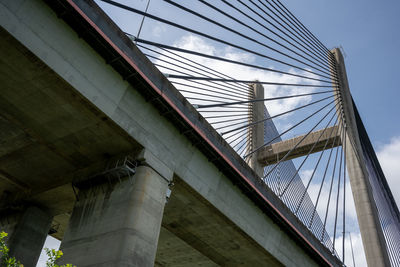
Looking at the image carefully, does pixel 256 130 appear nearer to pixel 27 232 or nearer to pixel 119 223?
pixel 27 232

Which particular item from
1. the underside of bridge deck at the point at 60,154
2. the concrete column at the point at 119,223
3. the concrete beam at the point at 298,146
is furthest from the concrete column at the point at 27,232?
the concrete beam at the point at 298,146

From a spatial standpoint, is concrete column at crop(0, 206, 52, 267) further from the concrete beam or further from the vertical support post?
the concrete beam

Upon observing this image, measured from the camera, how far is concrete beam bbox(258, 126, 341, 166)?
1087 inches

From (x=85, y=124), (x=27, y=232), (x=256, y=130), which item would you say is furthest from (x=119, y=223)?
(x=256, y=130)

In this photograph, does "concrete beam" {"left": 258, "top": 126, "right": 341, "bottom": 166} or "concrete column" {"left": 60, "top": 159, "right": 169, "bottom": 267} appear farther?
"concrete beam" {"left": 258, "top": 126, "right": 341, "bottom": 166}

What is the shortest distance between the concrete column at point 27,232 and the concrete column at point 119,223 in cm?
318

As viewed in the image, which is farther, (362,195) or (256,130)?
(256,130)

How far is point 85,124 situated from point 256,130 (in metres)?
18.4

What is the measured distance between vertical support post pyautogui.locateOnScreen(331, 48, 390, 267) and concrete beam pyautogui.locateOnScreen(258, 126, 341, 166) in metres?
1.26

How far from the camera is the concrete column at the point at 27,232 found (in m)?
14.6

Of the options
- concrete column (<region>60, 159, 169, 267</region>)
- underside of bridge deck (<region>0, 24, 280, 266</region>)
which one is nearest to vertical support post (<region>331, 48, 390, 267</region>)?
underside of bridge deck (<region>0, 24, 280, 266</region>)

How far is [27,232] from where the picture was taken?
49.4ft

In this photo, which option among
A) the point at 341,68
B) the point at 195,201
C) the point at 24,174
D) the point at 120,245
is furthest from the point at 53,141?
the point at 341,68

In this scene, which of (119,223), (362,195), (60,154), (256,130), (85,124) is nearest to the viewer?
(119,223)
